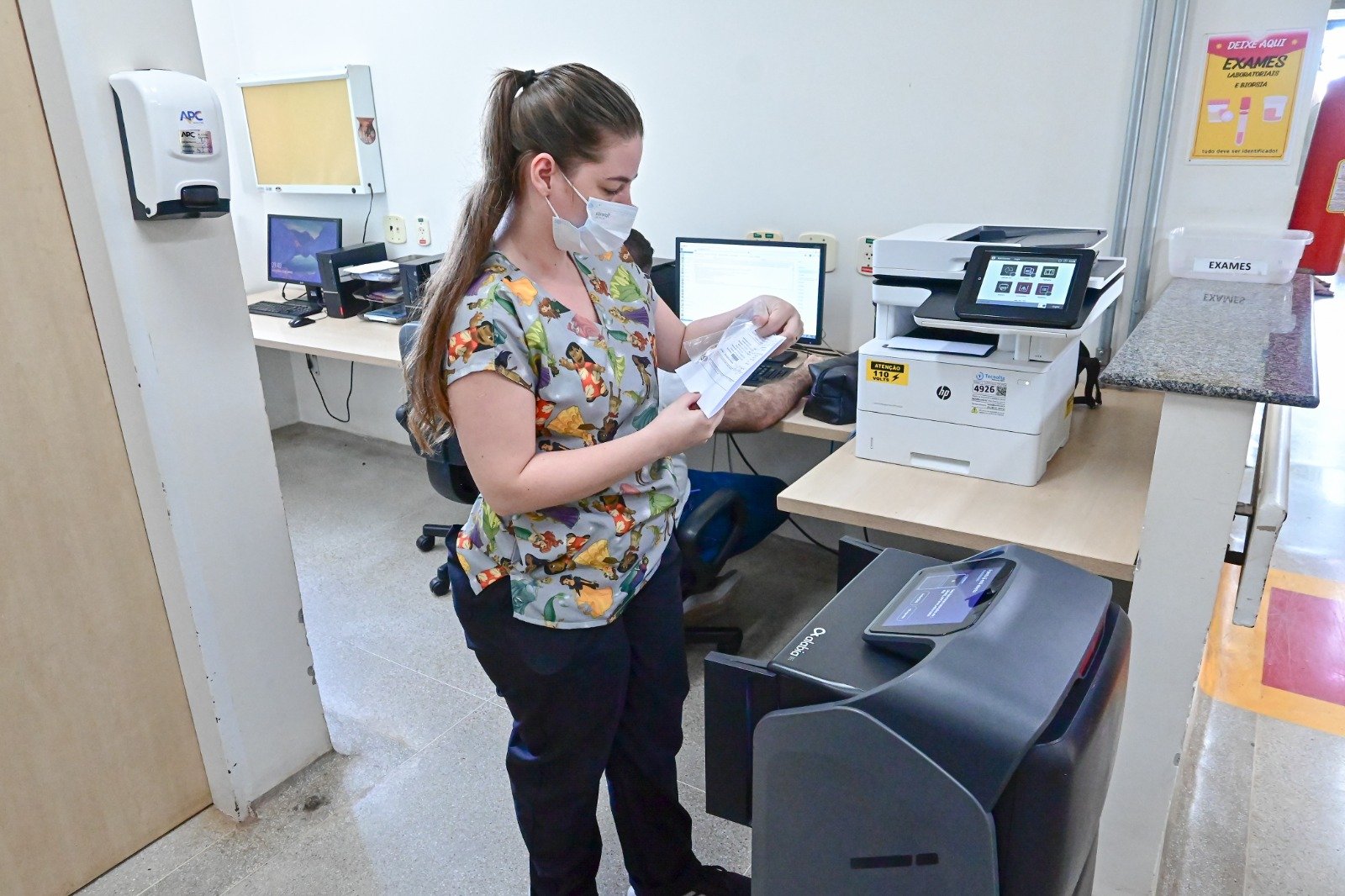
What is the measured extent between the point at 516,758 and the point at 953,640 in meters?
0.83

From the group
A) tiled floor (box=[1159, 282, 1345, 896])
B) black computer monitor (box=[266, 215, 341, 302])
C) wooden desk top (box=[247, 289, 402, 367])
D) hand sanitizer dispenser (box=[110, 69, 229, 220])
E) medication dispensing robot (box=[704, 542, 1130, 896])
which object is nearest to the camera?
medication dispensing robot (box=[704, 542, 1130, 896])

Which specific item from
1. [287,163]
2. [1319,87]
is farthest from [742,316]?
[287,163]

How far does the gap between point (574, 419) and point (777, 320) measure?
0.47 metres

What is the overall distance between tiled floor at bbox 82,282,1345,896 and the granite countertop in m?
1.03

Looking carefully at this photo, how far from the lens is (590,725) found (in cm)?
131

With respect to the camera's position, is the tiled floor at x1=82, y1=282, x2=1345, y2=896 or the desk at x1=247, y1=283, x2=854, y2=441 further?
the desk at x1=247, y1=283, x2=854, y2=441

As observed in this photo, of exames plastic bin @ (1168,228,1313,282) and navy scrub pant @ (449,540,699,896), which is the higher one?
exames plastic bin @ (1168,228,1313,282)

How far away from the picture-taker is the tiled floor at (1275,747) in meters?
1.69

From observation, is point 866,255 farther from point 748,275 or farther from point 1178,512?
point 1178,512

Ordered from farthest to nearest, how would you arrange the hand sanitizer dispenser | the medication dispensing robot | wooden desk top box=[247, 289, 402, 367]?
wooden desk top box=[247, 289, 402, 367] → the hand sanitizer dispenser → the medication dispensing robot

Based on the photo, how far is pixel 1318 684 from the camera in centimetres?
229

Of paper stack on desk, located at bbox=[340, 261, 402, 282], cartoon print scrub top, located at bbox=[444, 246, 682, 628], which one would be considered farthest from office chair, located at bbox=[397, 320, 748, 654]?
paper stack on desk, located at bbox=[340, 261, 402, 282]

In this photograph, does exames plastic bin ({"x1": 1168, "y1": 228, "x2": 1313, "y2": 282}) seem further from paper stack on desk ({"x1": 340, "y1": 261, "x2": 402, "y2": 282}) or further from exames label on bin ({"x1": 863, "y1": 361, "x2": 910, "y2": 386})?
paper stack on desk ({"x1": 340, "y1": 261, "x2": 402, "y2": 282})

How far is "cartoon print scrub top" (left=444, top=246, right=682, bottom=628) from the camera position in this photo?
1.10 metres
